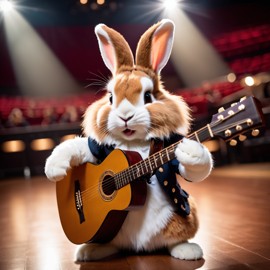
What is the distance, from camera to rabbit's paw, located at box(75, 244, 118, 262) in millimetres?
1159

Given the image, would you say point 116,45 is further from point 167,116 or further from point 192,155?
point 192,155

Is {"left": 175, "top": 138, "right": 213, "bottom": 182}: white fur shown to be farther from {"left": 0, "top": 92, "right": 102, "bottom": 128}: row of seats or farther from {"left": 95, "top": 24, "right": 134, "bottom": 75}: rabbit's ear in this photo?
{"left": 0, "top": 92, "right": 102, "bottom": 128}: row of seats

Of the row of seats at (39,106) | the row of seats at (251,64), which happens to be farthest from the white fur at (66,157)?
the row of seats at (251,64)

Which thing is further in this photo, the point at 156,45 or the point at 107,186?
the point at 156,45

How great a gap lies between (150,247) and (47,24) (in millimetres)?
7486

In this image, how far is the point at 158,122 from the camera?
1.14 metres

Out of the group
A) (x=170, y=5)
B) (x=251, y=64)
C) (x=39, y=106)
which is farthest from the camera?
(x=39, y=106)

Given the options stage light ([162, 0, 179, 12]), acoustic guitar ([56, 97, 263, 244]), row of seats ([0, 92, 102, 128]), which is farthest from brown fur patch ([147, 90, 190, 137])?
row of seats ([0, 92, 102, 128])

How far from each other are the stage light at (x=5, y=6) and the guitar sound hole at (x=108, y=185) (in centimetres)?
550

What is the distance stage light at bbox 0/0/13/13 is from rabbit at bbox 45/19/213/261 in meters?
5.28

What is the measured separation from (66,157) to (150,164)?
0.29m

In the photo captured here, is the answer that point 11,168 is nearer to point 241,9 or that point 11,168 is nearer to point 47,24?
point 47,24

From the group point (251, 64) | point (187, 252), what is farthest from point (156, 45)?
point (251, 64)

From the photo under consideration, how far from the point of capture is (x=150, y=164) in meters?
1.03
